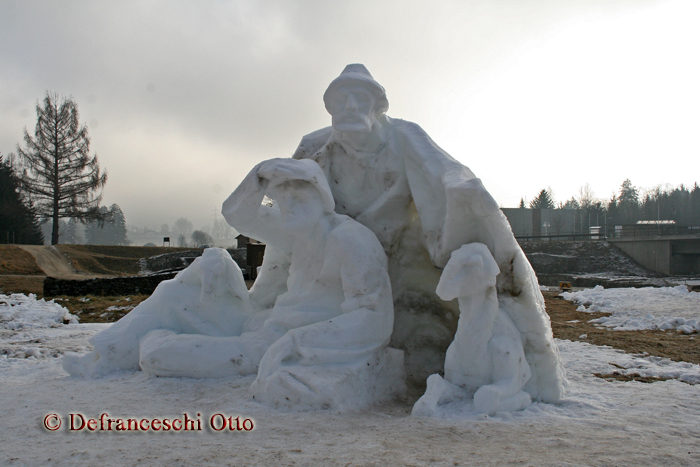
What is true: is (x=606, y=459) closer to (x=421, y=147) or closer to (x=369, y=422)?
(x=369, y=422)

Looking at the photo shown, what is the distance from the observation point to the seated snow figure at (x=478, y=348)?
281 centimetres

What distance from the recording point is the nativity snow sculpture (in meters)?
3.03

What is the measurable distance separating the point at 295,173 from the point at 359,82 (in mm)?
953

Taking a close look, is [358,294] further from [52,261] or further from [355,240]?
[52,261]

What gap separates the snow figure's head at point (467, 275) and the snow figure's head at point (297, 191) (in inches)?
47.3

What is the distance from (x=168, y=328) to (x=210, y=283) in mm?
482

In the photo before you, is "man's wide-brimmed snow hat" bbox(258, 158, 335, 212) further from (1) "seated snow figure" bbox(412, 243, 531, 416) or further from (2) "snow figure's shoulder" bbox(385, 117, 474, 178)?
(1) "seated snow figure" bbox(412, 243, 531, 416)

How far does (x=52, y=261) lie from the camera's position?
64.6 ft

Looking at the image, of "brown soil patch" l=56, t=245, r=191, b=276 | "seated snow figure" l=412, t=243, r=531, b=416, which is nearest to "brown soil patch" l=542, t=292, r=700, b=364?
"seated snow figure" l=412, t=243, r=531, b=416

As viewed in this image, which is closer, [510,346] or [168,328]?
[510,346]

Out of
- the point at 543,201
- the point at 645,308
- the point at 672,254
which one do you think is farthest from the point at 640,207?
the point at 645,308

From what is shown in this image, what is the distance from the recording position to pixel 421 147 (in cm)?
398

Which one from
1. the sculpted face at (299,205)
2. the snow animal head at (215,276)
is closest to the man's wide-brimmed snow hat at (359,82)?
the sculpted face at (299,205)

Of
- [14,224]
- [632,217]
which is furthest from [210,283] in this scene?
[632,217]
